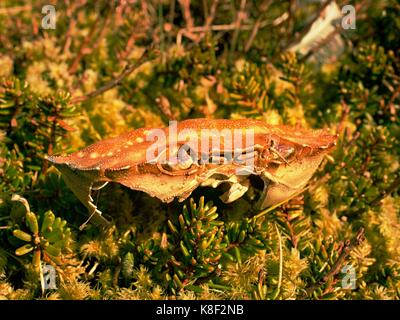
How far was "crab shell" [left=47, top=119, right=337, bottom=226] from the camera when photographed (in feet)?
4.48

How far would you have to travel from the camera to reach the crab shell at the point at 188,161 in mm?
1366

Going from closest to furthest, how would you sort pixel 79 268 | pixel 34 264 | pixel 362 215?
pixel 34 264, pixel 79 268, pixel 362 215

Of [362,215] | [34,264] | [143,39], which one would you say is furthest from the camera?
[143,39]

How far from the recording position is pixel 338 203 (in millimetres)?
1872

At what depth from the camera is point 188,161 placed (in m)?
1.40

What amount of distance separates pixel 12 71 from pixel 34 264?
1090mm

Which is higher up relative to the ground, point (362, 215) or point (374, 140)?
point (374, 140)

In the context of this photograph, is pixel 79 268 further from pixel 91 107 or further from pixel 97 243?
pixel 91 107
